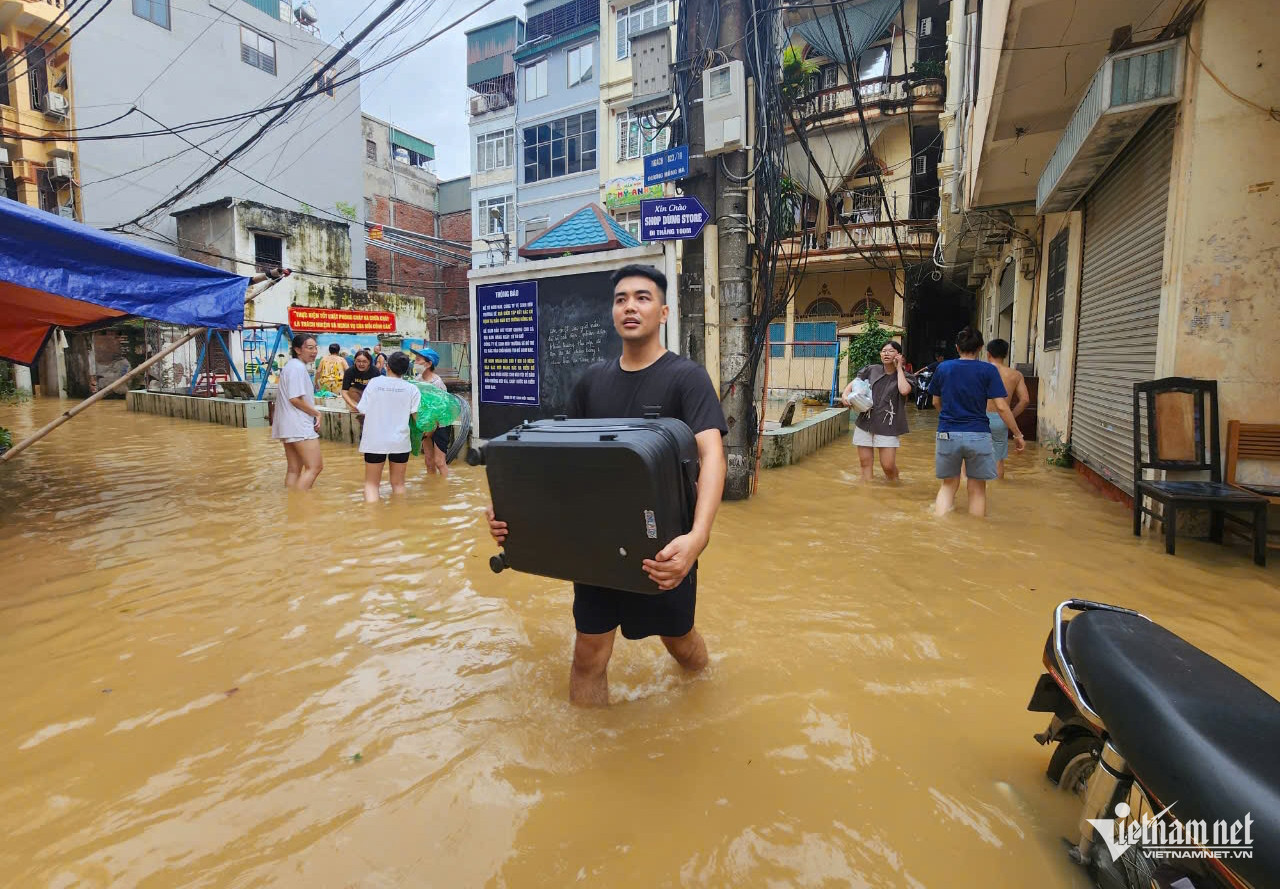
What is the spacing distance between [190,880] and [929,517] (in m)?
5.42

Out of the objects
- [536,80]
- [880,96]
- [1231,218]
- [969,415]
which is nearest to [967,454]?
[969,415]

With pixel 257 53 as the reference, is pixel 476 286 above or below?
below

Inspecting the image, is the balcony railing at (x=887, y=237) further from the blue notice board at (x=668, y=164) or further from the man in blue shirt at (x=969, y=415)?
the man in blue shirt at (x=969, y=415)

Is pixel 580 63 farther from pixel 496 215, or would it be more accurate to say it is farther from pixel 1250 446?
pixel 1250 446

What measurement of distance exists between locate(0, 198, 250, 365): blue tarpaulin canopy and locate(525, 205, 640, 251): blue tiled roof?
3.18m

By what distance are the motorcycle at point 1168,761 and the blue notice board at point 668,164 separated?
16.5 feet

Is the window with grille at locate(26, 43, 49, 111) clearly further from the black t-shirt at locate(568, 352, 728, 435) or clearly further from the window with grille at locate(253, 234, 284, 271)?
the black t-shirt at locate(568, 352, 728, 435)

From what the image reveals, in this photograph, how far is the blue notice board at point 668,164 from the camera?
19.2ft

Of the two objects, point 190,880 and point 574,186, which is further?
point 574,186

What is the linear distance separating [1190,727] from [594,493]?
1404mm

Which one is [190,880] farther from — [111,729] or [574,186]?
[574,186]

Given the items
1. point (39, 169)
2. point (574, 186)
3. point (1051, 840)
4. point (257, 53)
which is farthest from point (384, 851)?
point (257, 53)

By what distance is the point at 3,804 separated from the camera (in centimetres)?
205

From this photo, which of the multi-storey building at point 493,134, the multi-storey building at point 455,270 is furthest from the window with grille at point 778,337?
the multi-storey building at point 455,270
